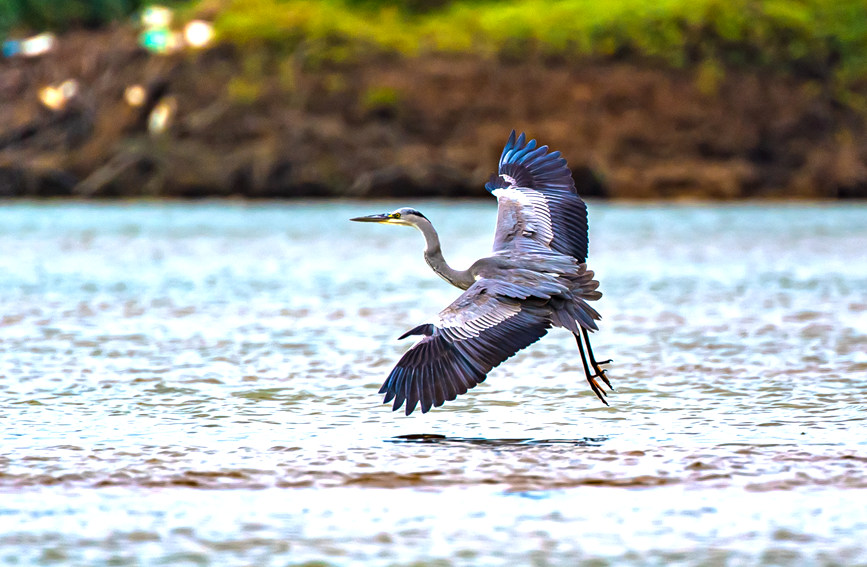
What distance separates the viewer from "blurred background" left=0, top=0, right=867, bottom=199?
49.4 metres

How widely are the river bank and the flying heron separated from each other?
38.0 meters

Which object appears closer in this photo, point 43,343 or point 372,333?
point 43,343

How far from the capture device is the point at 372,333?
14883 millimetres

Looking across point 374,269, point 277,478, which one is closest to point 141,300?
point 374,269

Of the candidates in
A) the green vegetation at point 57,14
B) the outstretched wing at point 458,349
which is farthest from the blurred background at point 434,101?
the outstretched wing at point 458,349

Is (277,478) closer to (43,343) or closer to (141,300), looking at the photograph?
(43,343)

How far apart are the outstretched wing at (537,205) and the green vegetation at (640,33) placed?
42.9 meters

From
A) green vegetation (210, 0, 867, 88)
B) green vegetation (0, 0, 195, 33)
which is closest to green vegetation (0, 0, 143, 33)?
green vegetation (0, 0, 195, 33)

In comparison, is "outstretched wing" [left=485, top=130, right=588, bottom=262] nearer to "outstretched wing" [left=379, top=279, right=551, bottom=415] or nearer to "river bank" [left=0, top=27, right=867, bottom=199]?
"outstretched wing" [left=379, top=279, right=551, bottom=415]

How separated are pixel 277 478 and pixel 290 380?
357 cm

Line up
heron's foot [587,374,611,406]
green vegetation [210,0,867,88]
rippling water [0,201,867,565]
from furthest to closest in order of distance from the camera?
green vegetation [210,0,867,88] < heron's foot [587,374,611,406] < rippling water [0,201,867,565]

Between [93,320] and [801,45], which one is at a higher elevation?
[801,45]

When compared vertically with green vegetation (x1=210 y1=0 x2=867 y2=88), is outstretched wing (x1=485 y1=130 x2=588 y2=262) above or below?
below

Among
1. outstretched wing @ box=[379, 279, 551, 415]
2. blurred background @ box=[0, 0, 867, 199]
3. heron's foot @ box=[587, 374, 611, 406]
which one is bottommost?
heron's foot @ box=[587, 374, 611, 406]
